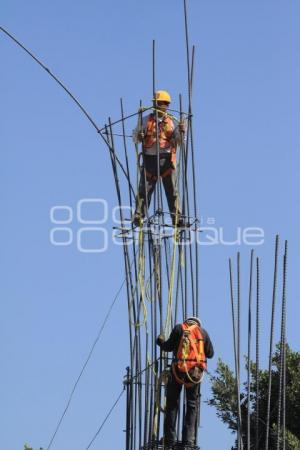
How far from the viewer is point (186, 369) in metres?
12.4

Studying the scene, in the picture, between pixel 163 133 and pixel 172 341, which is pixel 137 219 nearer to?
pixel 163 133

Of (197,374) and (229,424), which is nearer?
(197,374)

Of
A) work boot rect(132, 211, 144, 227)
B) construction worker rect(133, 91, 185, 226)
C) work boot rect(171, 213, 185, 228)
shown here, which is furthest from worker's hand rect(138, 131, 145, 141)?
work boot rect(171, 213, 185, 228)

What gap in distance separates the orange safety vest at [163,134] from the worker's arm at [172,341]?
242cm

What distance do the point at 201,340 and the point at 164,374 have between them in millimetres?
689

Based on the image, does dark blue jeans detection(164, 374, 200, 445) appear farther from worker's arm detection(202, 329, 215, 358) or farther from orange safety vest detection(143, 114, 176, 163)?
orange safety vest detection(143, 114, 176, 163)

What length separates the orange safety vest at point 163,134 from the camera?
13516 millimetres

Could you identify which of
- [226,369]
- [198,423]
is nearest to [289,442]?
[226,369]

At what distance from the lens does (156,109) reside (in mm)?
13094

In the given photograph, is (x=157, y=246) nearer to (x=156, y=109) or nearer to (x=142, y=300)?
(x=142, y=300)

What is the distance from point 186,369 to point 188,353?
0.18 metres

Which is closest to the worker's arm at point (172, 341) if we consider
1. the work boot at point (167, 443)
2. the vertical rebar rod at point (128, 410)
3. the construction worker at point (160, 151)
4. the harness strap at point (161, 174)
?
the vertical rebar rod at point (128, 410)

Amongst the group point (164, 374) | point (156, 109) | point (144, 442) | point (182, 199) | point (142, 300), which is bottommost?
point (144, 442)

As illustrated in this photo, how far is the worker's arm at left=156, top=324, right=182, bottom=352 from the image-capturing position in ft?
40.5
